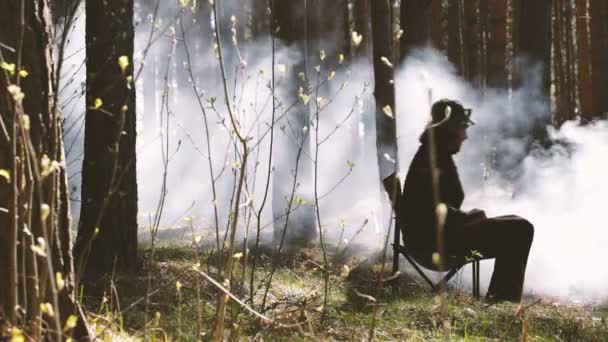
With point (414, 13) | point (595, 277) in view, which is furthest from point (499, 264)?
point (414, 13)

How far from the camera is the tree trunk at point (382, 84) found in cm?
883

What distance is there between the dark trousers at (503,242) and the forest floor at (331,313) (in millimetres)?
246

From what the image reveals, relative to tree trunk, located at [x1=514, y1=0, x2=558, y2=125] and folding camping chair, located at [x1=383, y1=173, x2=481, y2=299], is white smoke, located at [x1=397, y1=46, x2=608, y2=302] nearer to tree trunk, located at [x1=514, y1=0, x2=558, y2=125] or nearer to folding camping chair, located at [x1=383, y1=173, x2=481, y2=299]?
tree trunk, located at [x1=514, y1=0, x2=558, y2=125]

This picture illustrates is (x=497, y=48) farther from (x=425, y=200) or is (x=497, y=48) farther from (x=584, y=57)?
(x=425, y=200)

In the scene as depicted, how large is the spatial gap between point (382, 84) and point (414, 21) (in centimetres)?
150

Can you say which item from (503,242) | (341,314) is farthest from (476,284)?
(341,314)

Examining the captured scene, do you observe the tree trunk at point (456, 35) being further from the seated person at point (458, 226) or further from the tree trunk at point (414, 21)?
the seated person at point (458, 226)

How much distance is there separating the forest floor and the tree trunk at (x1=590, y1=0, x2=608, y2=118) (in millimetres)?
9169

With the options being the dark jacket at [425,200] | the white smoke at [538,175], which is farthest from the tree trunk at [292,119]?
the dark jacket at [425,200]

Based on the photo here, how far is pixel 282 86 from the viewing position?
34.5 feet

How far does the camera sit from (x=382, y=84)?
28.9 feet

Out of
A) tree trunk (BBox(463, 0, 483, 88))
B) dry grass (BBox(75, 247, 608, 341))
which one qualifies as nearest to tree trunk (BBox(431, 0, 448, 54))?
tree trunk (BBox(463, 0, 483, 88))

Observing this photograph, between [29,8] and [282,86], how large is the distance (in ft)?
25.5

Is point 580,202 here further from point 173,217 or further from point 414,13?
point 173,217
